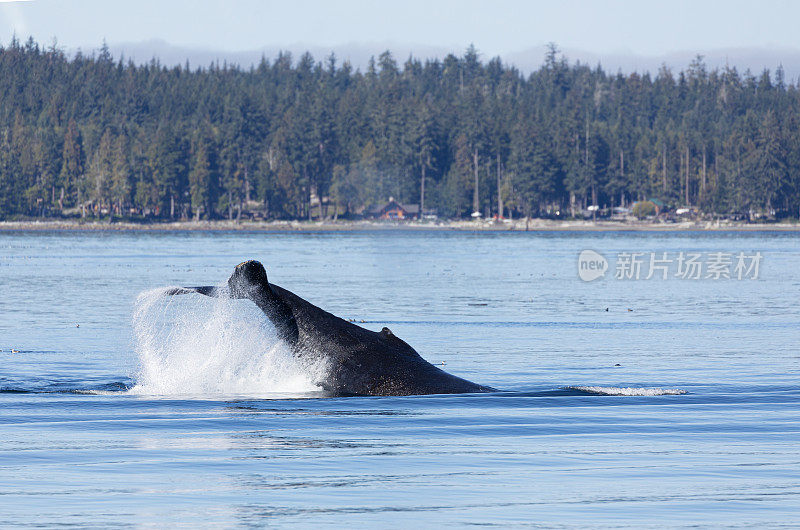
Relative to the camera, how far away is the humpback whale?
2036 centimetres

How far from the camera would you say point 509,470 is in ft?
53.1

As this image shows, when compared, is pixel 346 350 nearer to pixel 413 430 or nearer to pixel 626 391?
pixel 413 430

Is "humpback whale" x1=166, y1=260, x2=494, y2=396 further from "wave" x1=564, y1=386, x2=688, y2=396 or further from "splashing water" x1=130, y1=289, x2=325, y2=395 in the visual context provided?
"wave" x1=564, y1=386, x2=688, y2=396

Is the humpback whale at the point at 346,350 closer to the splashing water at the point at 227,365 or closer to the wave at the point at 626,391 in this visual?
Result: the splashing water at the point at 227,365

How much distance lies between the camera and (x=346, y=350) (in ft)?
68.7

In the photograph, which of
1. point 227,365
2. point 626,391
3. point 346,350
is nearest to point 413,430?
point 346,350

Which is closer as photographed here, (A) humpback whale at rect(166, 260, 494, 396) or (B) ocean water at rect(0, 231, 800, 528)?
(B) ocean water at rect(0, 231, 800, 528)

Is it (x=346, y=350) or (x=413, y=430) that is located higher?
(x=346, y=350)

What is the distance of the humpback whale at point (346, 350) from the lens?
66.8ft

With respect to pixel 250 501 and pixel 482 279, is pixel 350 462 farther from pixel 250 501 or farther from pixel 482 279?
pixel 482 279

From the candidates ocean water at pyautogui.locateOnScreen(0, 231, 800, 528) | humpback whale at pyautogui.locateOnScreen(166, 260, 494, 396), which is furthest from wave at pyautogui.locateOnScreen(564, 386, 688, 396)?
humpback whale at pyautogui.locateOnScreen(166, 260, 494, 396)

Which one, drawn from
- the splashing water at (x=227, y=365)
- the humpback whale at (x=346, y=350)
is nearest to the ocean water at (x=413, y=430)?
the splashing water at (x=227, y=365)

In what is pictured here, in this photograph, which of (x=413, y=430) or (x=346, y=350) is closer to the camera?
(x=413, y=430)

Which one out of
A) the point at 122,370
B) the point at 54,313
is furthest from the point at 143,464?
the point at 54,313
